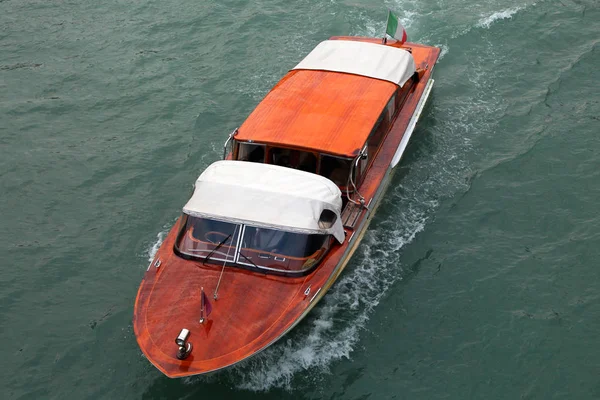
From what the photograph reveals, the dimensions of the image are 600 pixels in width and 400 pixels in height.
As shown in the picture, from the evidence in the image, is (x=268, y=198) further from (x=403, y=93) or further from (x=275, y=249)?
(x=403, y=93)

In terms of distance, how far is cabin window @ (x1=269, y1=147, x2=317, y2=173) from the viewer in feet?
57.8

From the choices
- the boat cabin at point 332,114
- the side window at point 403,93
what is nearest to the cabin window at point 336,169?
the boat cabin at point 332,114

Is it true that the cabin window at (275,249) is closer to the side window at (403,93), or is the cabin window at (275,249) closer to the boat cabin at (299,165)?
the boat cabin at (299,165)

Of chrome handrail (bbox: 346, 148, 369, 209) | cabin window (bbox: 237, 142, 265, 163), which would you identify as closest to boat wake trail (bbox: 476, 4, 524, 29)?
chrome handrail (bbox: 346, 148, 369, 209)

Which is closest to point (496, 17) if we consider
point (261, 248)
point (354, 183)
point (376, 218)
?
point (376, 218)

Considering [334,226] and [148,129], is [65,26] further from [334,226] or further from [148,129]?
[334,226]

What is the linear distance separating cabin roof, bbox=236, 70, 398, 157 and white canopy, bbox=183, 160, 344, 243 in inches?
47.0

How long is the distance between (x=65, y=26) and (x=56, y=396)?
19548 mm

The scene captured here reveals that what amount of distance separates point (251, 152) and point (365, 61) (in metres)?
5.20

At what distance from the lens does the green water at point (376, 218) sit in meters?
15.6

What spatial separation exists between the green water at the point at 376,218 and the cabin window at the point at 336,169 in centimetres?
223

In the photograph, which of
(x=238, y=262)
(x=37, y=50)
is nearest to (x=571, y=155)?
(x=238, y=262)

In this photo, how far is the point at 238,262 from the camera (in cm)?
1566

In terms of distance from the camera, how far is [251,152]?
722 inches
